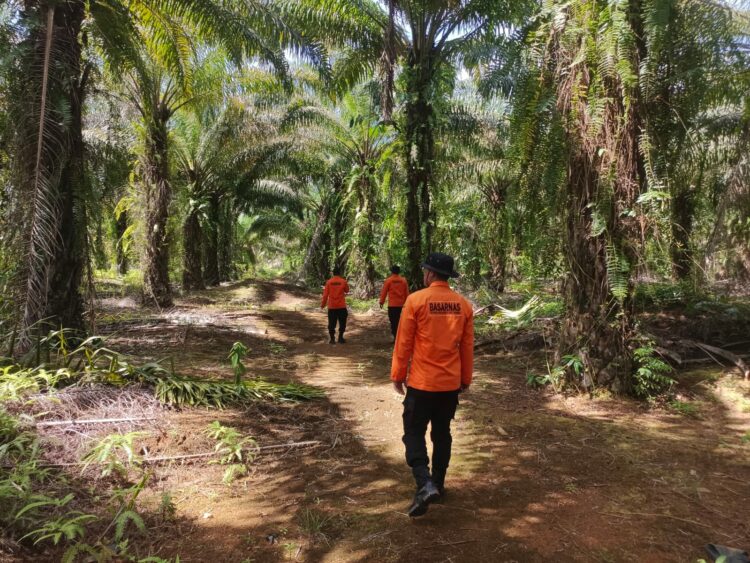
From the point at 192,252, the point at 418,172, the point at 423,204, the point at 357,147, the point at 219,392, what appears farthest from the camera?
the point at 192,252

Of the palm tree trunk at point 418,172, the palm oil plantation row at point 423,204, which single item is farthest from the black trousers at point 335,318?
the palm tree trunk at point 418,172

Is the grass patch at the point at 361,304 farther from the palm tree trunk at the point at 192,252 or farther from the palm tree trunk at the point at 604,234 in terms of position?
the palm tree trunk at the point at 604,234

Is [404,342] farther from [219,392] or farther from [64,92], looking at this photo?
[64,92]

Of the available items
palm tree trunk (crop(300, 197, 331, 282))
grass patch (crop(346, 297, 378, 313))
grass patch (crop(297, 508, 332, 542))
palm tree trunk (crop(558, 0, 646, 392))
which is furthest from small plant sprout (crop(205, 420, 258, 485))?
palm tree trunk (crop(300, 197, 331, 282))

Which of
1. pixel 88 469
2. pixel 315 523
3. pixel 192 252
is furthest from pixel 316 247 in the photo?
pixel 315 523

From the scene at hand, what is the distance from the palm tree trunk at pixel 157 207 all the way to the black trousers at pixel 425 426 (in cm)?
1113

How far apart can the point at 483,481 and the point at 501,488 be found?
0.17 meters

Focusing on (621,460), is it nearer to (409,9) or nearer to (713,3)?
(713,3)

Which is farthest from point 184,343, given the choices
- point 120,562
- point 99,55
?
point 120,562

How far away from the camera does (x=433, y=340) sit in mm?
3404

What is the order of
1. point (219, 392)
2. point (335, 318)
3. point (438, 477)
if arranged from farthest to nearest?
point (335, 318) < point (219, 392) < point (438, 477)

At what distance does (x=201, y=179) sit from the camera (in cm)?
1747

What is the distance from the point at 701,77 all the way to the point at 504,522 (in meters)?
5.50

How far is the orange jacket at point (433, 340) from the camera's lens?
3393 mm
